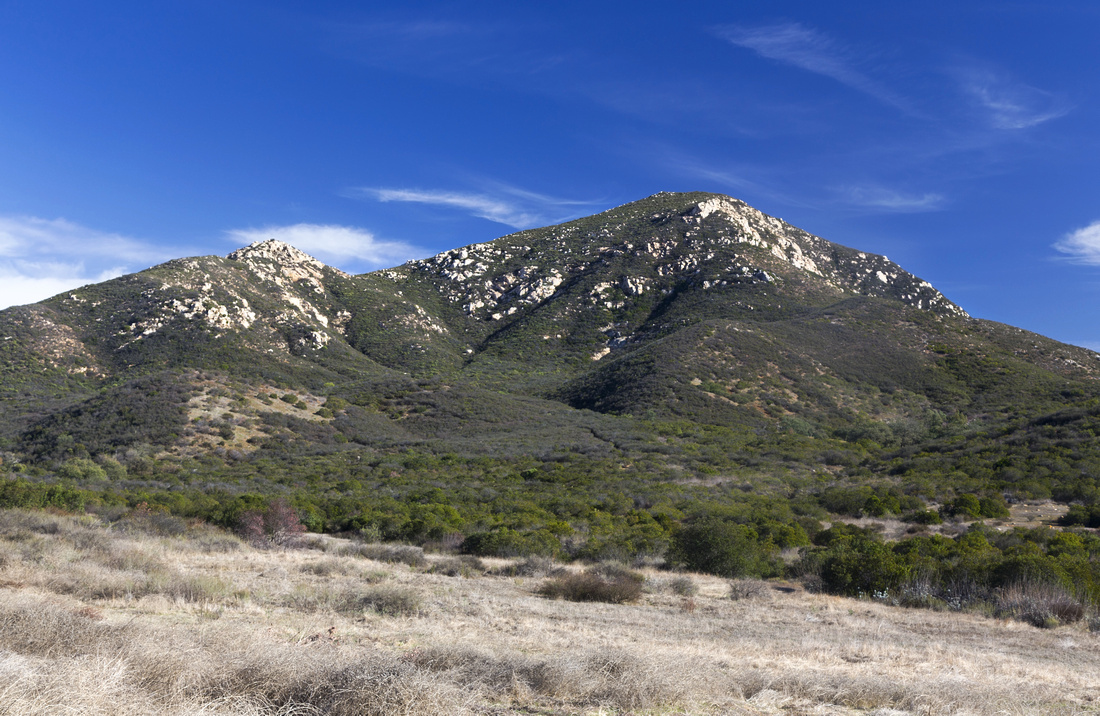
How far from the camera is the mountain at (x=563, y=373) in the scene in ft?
115

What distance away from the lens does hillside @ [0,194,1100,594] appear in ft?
79.7

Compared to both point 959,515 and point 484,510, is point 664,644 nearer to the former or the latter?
point 484,510

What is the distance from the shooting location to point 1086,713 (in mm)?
5828

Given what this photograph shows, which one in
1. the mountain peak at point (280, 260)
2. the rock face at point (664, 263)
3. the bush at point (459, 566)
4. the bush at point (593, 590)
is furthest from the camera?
the rock face at point (664, 263)

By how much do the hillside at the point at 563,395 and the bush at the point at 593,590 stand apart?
167 inches

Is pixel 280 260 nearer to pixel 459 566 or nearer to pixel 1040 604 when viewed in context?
pixel 459 566

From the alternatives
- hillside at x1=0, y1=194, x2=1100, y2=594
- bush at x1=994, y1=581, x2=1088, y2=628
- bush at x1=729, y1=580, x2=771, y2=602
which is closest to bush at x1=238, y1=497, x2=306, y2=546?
hillside at x1=0, y1=194, x2=1100, y2=594

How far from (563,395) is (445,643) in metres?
59.6

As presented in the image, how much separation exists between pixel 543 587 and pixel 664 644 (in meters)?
4.92

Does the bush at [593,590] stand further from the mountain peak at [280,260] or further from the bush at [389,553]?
the mountain peak at [280,260]

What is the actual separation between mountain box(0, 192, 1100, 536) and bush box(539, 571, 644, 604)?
57.4 ft

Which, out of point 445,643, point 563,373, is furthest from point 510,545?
point 563,373

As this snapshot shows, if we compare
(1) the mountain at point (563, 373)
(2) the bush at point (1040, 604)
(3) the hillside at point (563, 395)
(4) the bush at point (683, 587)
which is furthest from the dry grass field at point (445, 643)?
(1) the mountain at point (563, 373)

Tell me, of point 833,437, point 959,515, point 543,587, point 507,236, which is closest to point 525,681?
point 543,587
